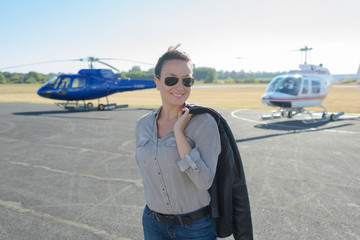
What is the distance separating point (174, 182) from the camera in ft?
6.39

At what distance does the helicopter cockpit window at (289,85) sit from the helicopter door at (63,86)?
1404cm

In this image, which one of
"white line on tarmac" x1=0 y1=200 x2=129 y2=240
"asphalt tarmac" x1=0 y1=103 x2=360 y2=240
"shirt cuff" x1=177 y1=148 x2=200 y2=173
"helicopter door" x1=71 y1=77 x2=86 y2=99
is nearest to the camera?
"shirt cuff" x1=177 y1=148 x2=200 y2=173

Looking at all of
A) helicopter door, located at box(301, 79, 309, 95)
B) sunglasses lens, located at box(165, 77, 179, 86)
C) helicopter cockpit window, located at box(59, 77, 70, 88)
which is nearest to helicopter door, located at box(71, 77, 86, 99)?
helicopter cockpit window, located at box(59, 77, 70, 88)

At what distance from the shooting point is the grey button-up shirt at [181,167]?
1833mm

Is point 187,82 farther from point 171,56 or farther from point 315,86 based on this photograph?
point 315,86

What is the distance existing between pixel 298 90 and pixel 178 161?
1454cm

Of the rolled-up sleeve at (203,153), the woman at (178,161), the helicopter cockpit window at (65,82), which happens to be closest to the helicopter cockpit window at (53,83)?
the helicopter cockpit window at (65,82)

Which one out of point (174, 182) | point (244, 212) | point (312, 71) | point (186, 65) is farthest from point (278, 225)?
point (312, 71)

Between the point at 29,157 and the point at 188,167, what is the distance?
25.4ft

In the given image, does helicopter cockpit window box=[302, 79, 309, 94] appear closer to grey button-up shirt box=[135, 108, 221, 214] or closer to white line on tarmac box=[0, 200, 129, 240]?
white line on tarmac box=[0, 200, 129, 240]

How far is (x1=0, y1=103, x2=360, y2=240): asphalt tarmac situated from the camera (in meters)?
4.21

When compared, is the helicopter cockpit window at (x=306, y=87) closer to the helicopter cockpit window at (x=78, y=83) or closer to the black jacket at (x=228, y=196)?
the black jacket at (x=228, y=196)

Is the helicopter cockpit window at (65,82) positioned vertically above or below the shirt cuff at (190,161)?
above

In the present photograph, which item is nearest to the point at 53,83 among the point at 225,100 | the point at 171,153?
the point at 225,100
